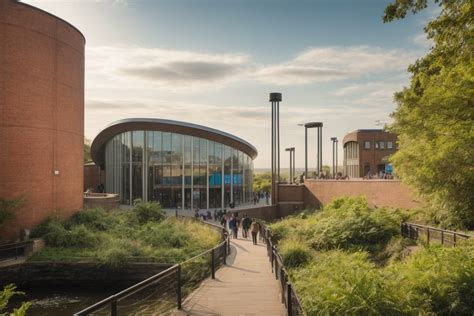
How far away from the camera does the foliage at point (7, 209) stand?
2206 centimetres

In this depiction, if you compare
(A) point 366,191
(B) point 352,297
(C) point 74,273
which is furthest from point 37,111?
(A) point 366,191

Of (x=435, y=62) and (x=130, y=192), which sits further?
(x=130, y=192)

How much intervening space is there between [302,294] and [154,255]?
13649 millimetres

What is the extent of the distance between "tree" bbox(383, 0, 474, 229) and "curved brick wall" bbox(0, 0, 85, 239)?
19.9m

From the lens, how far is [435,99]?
1166 centimetres

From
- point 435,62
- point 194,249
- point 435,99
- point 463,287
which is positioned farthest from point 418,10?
point 194,249

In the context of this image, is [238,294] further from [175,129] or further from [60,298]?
[175,129]

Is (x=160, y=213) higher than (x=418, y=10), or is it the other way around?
(x=418, y=10)

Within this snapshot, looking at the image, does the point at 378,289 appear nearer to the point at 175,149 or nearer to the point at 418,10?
the point at 418,10

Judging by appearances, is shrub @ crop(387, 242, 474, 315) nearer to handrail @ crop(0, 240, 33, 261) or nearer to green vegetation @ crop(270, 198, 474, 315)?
green vegetation @ crop(270, 198, 474, 315)

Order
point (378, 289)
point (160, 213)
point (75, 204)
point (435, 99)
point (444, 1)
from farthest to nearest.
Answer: point (160, 213) → point (75, 204) → point (435, 99) → point (444, 1) → point (378, 289)

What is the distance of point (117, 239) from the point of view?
21.8 metres

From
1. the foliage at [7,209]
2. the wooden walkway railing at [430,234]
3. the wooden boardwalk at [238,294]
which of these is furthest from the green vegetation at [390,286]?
the foliage at [7,209]

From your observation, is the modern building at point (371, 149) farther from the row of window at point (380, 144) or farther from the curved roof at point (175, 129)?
the curved roof at point (175, 129)
